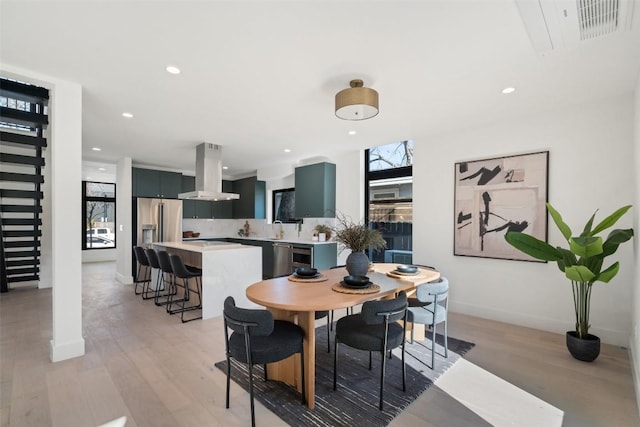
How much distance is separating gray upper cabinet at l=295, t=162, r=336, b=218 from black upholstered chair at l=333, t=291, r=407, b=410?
11.4 feet

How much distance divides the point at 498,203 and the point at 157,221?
6.18 metres

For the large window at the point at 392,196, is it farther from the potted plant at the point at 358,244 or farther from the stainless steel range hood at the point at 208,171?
the stainless steel range hood at the point at 208,171

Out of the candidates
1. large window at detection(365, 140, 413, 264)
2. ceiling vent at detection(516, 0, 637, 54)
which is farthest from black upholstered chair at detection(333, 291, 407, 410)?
large window at detection(365, 140, 413, 264)

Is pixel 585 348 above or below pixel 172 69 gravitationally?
below

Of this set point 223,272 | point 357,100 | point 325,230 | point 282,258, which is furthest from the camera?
point 282,258

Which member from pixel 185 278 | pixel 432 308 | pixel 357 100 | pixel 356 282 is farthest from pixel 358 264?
pixel 185 278

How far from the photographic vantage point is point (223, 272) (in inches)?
160

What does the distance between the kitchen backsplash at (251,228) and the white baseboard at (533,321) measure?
306 centimetres

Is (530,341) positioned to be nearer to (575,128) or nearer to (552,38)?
(575,128)

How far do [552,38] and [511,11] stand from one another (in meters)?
0.49

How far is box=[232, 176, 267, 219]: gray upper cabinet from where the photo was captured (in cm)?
721

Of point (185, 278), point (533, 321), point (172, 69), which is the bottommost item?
point (533, 321)

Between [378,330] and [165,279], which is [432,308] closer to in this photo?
[378,330]

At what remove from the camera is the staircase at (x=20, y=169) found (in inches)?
117
